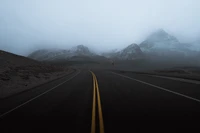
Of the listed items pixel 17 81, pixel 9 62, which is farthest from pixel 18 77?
pixel 9 62

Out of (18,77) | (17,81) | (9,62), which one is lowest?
(17,81)

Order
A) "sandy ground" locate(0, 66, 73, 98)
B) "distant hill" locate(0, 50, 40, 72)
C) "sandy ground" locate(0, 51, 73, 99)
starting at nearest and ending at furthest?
1. "sandy ground" locate(0, 66, 73, 98)
2. "sandy ground" locate(0, 51, 73, 99)
3. "distant hill" locate(0, 50, 40, 72)

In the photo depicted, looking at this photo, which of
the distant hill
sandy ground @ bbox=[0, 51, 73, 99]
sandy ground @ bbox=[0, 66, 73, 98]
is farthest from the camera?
the distant hill

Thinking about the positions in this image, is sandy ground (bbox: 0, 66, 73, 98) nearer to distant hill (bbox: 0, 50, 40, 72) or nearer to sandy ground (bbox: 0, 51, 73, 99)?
sandy ground (bbox: 0, 51, 73, 99)

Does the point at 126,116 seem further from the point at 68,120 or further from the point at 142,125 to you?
the point at 68,120

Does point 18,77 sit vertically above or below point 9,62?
below

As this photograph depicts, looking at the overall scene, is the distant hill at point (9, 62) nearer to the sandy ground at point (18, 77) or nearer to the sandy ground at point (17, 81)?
the sandy ground at point (18, 77)

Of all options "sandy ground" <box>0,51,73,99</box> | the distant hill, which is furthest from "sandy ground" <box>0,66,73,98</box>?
the distant hill

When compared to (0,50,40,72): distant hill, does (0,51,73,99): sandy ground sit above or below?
below

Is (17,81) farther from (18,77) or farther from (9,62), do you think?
(9,62)

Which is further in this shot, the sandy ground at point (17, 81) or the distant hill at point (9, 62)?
the distant hill at point (9, 62)

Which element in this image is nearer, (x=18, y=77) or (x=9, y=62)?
(x=18, y=77)

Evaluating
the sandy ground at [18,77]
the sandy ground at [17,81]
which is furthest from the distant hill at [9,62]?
the sandy ground at [17,81]

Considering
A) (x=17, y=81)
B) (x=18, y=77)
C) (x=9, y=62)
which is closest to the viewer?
(x=17, y=81)
